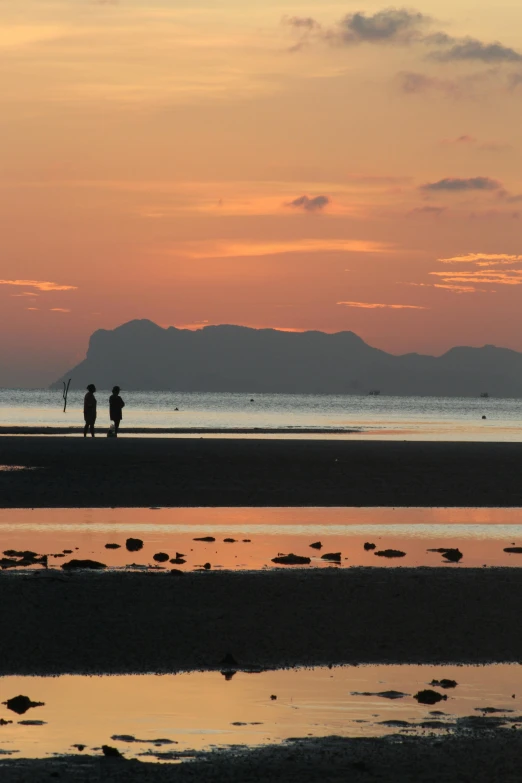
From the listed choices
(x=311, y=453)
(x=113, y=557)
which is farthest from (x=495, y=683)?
(x=311, y=453)

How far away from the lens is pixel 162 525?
941 inches

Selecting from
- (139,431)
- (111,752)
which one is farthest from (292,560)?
(139,431)

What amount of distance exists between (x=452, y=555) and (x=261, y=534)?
4367 millimetres

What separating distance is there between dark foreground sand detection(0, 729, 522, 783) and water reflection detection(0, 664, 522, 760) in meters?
0.29

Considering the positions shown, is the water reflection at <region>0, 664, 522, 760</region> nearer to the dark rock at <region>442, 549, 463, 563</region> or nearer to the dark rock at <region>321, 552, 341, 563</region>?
the dark rock at <region>321, 552, 341, 563</region>

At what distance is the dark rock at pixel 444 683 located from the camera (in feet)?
35.4

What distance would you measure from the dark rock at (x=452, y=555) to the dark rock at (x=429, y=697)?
8524 mm

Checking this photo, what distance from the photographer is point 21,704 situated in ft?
32.3

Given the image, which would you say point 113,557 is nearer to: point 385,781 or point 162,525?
point 162,525

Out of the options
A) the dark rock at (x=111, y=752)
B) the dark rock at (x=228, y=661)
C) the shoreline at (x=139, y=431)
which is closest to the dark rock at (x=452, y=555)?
the dark rock at (x=228, y=661)

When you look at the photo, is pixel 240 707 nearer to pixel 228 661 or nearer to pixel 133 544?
pixel 228 661

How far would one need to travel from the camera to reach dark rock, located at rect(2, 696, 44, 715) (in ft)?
32.0

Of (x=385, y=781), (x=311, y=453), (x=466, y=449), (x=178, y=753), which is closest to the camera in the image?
(x=385, y=781)

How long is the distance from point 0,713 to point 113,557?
29.9ft
